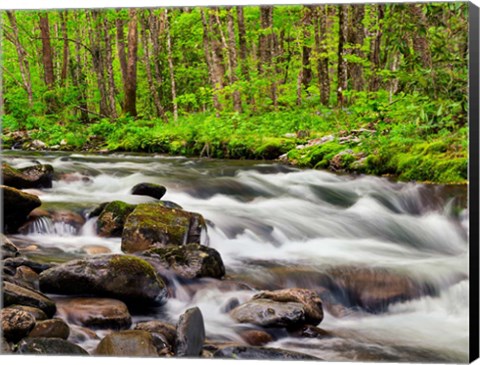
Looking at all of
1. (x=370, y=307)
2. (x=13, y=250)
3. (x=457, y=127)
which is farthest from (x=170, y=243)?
(x=457, y=127)

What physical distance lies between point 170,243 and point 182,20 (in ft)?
5.52

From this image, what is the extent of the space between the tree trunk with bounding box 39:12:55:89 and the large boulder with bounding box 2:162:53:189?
0.67 metres

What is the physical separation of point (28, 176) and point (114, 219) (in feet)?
2.55

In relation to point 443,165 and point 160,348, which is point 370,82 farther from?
point 160,348

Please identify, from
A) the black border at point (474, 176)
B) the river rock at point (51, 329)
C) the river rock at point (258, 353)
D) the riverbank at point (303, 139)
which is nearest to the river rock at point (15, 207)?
the riverbank at point (303, 139)

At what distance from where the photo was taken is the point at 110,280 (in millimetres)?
5145

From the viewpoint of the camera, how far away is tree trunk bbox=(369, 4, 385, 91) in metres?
4.92

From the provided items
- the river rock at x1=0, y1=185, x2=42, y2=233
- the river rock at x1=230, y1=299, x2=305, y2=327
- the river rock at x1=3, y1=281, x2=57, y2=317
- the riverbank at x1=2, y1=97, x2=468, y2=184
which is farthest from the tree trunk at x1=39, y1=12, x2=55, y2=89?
the river rock at x1=230, y1=299, x2=305, y2=327

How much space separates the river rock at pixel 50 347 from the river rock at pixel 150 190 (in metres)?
1.24

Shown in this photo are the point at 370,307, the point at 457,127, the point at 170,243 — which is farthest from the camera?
the point at 170,243

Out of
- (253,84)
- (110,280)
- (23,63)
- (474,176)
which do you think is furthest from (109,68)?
(474,176)

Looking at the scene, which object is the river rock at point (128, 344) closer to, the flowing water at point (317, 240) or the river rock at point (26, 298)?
the flowing water at point (317, 240)

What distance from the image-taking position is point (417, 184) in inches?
201

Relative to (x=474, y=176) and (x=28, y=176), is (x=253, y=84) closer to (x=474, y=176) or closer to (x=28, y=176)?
(x=474, y=176)
